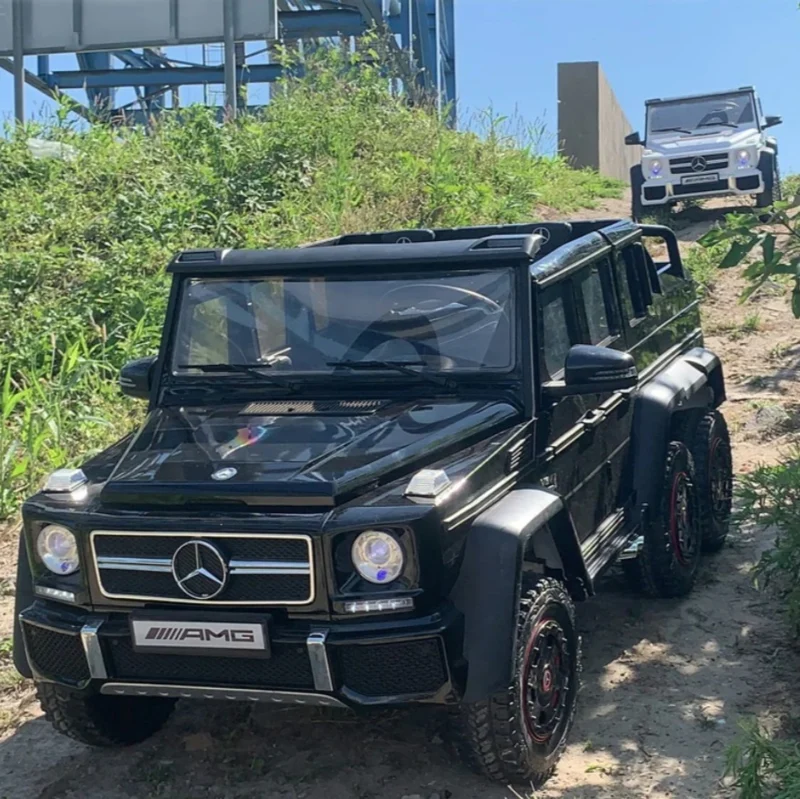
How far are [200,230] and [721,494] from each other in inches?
245

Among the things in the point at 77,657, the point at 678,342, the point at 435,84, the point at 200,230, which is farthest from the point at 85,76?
the point at 77,657

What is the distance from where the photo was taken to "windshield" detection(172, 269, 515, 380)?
156 inches

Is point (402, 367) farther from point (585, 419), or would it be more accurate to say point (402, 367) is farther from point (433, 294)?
point (585, 419)

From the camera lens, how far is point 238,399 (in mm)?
4078

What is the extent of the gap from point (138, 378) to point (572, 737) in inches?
83.0

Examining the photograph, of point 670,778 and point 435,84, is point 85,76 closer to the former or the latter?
point 435,84

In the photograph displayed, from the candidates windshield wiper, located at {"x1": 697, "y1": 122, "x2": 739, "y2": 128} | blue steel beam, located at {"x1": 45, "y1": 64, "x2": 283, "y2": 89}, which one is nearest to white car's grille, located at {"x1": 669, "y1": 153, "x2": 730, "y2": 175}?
windshield wiper, located at {"x1": 697, "y1": 122, "x2": 739, "y2": 128}

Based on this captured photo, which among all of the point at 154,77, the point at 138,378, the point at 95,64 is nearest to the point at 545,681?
the point at 138,378

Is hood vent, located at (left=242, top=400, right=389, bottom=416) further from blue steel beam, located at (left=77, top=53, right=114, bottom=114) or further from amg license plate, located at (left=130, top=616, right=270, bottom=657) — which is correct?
blue steel beam, located at (left=77, top=53, right=114, bottom=114)

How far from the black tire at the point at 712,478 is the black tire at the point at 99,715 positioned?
2.65m

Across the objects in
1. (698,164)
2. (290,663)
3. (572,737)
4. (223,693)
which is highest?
(698,164)

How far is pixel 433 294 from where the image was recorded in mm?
4059

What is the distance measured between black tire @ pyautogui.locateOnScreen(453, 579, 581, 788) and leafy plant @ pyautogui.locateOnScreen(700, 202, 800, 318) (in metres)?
1.40

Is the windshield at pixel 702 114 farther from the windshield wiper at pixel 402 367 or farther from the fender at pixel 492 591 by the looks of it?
the fender at pixel 492 591
